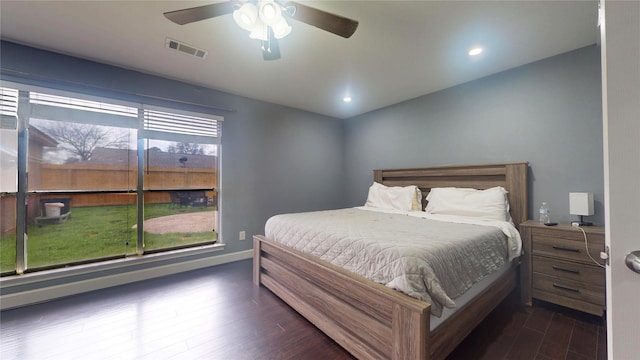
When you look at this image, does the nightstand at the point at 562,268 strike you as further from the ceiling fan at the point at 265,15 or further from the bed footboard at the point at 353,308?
the ceiling fan at the point at 265,15

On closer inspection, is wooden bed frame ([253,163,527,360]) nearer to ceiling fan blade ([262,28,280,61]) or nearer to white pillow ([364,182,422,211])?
white pillow ([364,182,422,211])

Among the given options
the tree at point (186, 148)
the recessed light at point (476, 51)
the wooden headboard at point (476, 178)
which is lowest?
the wooden headboard at point (476, 178)

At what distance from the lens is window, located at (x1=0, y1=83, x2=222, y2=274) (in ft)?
7.36

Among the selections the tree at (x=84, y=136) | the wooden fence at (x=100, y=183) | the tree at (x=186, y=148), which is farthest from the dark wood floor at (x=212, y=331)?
the tree at (x=186, y=148)

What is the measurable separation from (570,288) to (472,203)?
99 cm

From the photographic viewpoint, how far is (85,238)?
2.58m

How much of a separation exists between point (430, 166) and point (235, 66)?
2833 millimetres

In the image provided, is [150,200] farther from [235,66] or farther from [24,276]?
[235,66]

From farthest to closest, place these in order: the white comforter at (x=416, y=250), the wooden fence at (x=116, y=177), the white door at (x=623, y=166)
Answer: the wooden fence at (x=116, y=177)
the white comforter at (x=416, y=250)
the white door at (x=623, y=166)

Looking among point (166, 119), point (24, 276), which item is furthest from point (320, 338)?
point (166, 119)

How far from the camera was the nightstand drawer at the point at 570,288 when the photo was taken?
1.88 m

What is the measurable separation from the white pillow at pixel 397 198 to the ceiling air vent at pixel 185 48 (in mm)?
2808

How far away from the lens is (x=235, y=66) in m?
2.62

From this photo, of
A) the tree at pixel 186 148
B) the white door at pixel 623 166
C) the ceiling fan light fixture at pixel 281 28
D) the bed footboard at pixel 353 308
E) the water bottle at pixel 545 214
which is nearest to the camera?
the white door at pixel 623 166
